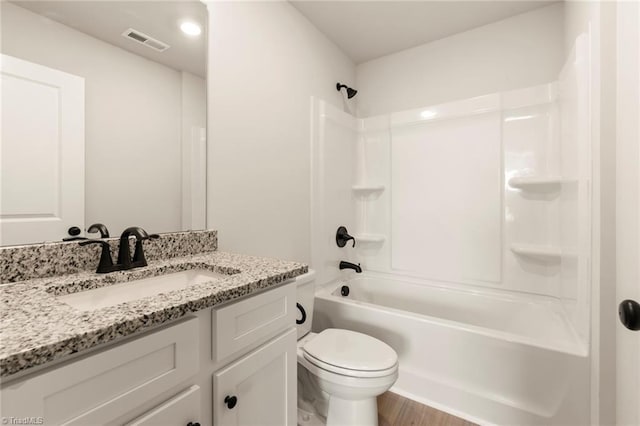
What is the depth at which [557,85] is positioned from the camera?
6.25 feet

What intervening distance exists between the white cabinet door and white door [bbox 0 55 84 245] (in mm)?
740

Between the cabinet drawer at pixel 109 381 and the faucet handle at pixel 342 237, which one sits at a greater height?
the faucet handle at pixel 342 237

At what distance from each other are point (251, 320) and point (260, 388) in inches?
9.5

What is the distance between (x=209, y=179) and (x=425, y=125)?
1.83m

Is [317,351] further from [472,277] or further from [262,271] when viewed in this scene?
[472,277]

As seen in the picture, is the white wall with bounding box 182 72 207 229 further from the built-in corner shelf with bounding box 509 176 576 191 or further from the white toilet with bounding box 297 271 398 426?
the built-in corner shelf with bounding box 509 176 576 191

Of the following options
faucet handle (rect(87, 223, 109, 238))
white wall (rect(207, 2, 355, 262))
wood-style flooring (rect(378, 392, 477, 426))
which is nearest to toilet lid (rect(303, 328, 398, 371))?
wood-style flooring (rect(378, 392, 477, 426))

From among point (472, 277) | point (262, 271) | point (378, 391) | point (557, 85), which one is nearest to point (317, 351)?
point (378, 391)

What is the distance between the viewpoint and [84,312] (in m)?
0.60

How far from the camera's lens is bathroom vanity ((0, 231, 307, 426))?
0.49 metres

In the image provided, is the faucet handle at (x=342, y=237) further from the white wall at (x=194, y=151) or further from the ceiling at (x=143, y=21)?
the ceiling at (x=143, y=21)

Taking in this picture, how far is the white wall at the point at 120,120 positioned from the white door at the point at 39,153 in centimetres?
3

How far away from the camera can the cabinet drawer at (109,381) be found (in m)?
0.47

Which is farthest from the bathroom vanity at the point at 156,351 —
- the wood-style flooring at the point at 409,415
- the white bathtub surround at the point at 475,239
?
the white bathtub surround at the point at 475,239
